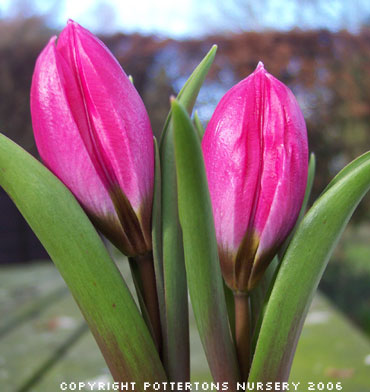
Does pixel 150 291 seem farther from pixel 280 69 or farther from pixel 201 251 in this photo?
pixel 280 69

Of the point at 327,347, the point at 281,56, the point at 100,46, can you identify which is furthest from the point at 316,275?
the point at 281,56

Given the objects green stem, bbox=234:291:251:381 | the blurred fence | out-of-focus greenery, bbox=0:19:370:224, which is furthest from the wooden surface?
out-of-focus greenery, bbox=0:19:370:224

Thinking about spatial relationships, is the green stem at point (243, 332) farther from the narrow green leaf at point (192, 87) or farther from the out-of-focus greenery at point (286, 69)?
the out-of-focus greenery at point (286, 69)

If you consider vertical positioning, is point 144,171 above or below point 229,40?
below

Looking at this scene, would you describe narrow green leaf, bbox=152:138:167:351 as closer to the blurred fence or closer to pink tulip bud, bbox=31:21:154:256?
pink tulip bud, bbox=31:21:154:256

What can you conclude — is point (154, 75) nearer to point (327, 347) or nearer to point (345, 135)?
point (345, 135)

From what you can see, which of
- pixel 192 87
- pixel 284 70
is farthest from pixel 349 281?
pixel 192 87

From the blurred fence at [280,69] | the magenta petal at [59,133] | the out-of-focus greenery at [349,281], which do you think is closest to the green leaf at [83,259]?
the magenta petal at [59,133]
